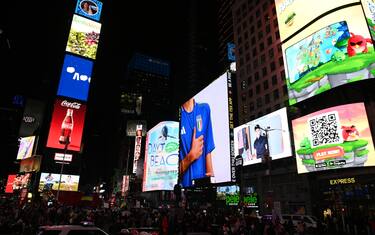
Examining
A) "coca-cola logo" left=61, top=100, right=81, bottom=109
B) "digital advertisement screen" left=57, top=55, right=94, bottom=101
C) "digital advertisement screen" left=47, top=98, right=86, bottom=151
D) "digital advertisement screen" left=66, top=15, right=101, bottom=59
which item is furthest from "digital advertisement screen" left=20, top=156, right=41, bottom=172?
"digital advertisement screen" left=66, top=15, right=101, bottom=59

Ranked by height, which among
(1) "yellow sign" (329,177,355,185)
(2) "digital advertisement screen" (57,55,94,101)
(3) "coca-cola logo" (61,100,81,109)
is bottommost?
(1) "yellow sign" (329,177,355,185)

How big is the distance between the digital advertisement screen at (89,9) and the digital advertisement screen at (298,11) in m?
30.9

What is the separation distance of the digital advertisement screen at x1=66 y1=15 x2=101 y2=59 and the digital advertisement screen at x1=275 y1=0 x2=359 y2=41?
30.3 metres

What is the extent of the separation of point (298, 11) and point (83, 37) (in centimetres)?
3391

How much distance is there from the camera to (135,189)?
94500mm

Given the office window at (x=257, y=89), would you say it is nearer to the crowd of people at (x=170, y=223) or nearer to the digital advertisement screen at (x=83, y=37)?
the digital advertisement screen at (x=83, y=37)

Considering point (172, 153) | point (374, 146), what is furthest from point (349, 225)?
point (172, 153)

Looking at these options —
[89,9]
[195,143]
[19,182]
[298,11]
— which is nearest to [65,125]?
[195,143]

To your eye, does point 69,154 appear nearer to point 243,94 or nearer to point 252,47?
point 243,94

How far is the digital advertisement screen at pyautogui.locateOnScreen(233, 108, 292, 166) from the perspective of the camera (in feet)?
127

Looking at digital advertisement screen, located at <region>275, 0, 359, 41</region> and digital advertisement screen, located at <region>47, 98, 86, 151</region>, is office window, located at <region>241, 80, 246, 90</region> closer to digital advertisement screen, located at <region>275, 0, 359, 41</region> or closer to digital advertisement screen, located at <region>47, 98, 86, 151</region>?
digital advertisement screen, located at <region>275, 0, 359, 41</region>

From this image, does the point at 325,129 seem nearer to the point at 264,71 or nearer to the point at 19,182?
the point at 264,71

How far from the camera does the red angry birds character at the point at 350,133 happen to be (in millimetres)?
→ 30547

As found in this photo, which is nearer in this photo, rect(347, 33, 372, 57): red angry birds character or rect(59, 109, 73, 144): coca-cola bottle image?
rect(347, 33, 372, 57): red angry birds character
